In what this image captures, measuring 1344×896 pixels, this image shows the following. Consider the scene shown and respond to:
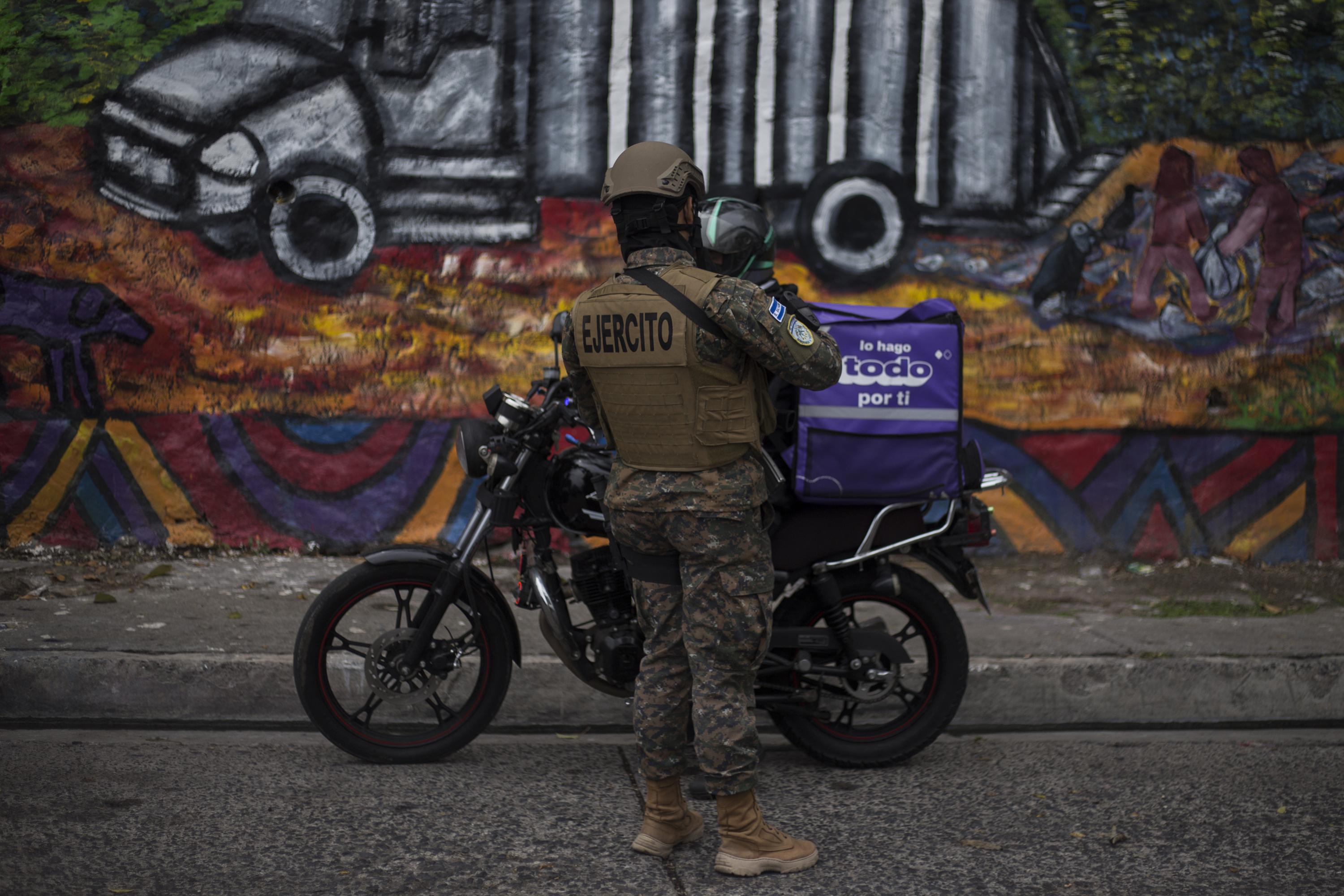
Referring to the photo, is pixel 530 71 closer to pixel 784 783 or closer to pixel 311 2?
pixel 311 2

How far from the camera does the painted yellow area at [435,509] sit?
606 centimetres

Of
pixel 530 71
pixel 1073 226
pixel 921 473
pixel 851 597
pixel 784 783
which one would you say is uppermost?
pixel 530 71

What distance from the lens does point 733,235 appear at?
3.49 metres

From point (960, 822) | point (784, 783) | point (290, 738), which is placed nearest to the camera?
point (960, 822)

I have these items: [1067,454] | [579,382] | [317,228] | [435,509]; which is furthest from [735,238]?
[1067,454]

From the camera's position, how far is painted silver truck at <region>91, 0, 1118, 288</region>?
6031 mm

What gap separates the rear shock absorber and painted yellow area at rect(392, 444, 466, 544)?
2800 mm

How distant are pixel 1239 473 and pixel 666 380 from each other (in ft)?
14.8

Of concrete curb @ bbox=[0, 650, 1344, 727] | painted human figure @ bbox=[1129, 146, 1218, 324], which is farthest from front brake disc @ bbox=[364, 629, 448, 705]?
painted human figure @ bbox=[1129, 146, 1218, 324]

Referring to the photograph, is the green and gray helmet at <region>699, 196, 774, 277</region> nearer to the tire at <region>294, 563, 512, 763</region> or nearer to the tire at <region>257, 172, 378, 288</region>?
the tire at <region>294, 563, 512, 763</region>

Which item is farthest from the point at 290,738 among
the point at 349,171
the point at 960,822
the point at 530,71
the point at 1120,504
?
the point at 1120,504

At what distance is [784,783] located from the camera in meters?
3.74

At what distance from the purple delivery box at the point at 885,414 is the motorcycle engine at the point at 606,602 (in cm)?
62

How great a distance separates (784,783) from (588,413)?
1.35 meters
